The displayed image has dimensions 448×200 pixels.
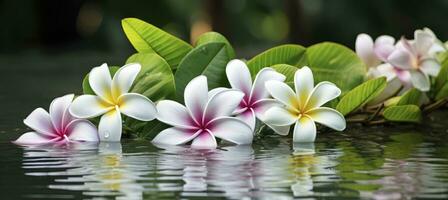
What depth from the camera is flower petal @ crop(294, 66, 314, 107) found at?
2.57 ft

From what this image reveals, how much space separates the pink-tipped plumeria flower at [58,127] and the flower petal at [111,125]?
12 mm

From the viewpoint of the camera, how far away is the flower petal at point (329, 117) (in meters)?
0.78

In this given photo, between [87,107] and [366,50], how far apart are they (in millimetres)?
350

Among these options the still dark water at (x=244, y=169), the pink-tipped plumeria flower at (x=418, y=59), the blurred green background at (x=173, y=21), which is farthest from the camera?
the blurred green background at (x=173, y=21)

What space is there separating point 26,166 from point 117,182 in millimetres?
112

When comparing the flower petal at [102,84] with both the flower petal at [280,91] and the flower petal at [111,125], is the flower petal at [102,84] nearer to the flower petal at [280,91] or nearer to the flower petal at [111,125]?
the flower petal at [111,125]

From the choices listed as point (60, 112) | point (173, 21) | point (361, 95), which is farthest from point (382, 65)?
point (173, 21)

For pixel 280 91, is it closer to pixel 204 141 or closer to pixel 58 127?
pixel 204 141

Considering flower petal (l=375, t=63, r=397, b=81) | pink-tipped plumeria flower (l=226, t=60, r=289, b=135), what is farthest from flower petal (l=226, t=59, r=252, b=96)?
flower petal (l=375, t=63, r=397, b=81)

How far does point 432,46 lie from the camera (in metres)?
0.98

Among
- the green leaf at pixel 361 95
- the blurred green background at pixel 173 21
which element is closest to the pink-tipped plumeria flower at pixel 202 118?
the green leaf at pixel 361 95

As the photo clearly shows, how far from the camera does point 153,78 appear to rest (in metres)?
0.80

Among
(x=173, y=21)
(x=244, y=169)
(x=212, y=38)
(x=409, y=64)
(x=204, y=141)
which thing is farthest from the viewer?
(x=173, y=21)

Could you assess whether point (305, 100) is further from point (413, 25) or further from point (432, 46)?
point (413, 25)
